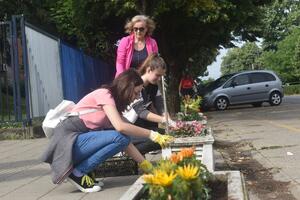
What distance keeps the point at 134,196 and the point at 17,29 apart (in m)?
9.82

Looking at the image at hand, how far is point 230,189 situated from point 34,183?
3768 millimetres

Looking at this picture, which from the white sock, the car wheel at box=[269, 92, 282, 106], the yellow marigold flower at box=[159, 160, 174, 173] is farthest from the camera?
the car wheel at box=[269, 92, 282, 106]

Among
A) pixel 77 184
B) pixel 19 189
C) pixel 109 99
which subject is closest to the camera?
pixel 109 99

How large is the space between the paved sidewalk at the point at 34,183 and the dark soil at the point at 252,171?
130 cm

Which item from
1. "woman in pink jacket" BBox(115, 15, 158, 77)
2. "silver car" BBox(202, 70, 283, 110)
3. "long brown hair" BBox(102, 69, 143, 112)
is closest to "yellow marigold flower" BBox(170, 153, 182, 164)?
"long brown hair" BBox(102, 69, 143, 112)

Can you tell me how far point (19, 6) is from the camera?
29234 millimetres

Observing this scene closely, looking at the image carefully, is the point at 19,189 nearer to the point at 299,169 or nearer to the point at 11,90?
the point at 299,169

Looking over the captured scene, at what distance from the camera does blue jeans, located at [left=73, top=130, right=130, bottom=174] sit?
546cm

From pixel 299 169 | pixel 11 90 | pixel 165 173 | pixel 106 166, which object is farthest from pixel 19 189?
pixel 11 90

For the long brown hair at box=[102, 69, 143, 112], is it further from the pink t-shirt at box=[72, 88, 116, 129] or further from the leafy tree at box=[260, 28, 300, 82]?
the leafy tree at box=[260, 28, 300, 82]

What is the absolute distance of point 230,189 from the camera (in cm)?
341

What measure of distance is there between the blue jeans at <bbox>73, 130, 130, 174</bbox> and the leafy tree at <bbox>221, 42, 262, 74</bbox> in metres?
100

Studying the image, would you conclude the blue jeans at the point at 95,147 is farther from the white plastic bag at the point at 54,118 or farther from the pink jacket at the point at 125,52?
the pink jacket at the point at 125,52

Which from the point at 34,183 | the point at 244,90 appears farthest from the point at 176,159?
the point at 244,90
